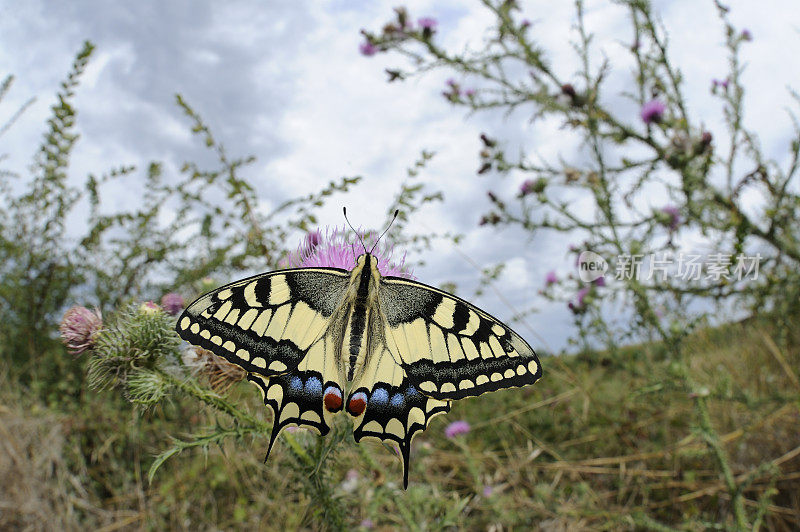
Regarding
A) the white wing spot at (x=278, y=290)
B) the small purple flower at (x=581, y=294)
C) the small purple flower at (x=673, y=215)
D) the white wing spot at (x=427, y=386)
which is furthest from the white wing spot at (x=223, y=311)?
the small purple flower at (x=581, y=294)

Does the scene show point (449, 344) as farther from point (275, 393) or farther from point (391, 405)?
point (275, 393)

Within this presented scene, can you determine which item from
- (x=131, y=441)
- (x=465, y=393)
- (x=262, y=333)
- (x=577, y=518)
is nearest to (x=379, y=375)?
(x=465, y=393)

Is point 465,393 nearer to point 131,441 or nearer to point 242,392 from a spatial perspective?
point 242,392

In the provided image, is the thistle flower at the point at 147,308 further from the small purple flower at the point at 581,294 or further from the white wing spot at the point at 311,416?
the small purple flower at the point at 581,294

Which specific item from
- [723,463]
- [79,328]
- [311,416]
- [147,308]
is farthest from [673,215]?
[79,328]

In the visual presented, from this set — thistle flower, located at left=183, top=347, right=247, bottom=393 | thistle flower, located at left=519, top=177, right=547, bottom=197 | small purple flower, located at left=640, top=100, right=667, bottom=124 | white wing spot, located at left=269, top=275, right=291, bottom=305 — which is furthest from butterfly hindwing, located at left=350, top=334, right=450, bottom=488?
small purple flower, located at left=640, top=100, right=667, bottom=124

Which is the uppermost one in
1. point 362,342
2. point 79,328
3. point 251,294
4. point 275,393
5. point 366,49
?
point 366,49

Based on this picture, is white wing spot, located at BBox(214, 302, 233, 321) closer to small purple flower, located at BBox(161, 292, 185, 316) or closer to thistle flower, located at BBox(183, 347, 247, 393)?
thistle flower, located at BBox(183, 347, 247, 393)

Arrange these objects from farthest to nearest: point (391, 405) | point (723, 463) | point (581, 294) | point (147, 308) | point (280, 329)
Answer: point (581, 294)
point (723, 463)
point (147, 308)
point (280, 329)
point (391, 405)
